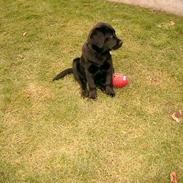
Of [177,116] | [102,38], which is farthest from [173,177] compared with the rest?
[102,38]

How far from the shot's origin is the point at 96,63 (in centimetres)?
580

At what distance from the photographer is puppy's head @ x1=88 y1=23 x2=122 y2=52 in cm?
554

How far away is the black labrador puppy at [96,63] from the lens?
5570 millimetres

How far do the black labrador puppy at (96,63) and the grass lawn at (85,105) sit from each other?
0.18 metres

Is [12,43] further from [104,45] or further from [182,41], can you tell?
[182,41]

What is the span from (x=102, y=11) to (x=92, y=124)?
351 centimetres

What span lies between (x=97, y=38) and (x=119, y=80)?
3.08 feet

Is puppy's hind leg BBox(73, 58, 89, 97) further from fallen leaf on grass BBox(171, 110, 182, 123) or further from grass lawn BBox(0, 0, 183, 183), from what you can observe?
fallen leaf on grass BBox(171, 110, 182, 123)

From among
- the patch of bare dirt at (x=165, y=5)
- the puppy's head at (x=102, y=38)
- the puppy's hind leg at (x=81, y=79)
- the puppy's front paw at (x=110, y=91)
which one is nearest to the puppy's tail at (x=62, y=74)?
the puppy's hind leg at (x=81, y=79)

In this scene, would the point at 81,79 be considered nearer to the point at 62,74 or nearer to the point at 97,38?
the point at 62,74

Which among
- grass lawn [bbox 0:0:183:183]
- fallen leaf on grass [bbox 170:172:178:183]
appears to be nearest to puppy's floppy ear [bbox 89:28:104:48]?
grass lawn [bbox 0:0:183:183]

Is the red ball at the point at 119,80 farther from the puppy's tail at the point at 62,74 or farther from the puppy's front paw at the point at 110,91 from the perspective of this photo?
the puppy's tail at the point at 62,74

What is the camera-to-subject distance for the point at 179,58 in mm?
7035

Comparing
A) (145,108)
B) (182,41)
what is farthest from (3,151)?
(182,41)
